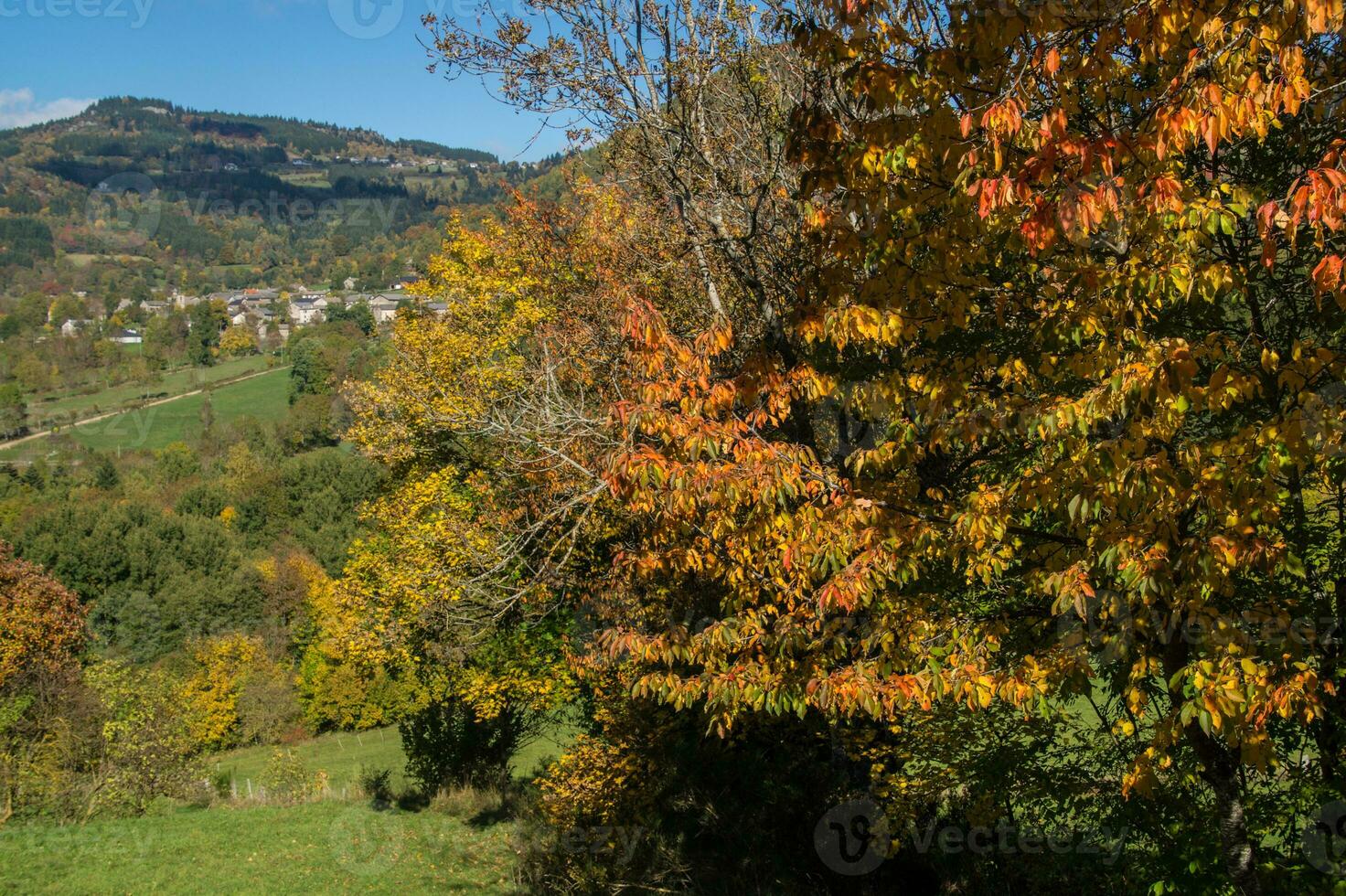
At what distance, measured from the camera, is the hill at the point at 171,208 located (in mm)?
118625

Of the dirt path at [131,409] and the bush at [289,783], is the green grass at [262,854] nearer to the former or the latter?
the bush at [289,783]

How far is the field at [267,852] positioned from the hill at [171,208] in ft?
322

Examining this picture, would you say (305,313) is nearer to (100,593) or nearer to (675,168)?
(100,593)

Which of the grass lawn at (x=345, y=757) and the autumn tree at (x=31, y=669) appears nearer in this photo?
the autumn tree at (x=31, y=669)

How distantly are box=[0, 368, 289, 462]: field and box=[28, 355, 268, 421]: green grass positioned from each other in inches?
192

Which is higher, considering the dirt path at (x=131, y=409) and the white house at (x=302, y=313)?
the white house at (x=302, y=313)

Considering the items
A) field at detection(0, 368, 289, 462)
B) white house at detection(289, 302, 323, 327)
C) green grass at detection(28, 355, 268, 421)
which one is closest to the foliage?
green grass at detection(28, 355, 268, 421)

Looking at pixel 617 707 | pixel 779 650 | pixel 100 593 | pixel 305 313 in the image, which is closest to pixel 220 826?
pixel 617 707

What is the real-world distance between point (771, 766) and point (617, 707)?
3110mm

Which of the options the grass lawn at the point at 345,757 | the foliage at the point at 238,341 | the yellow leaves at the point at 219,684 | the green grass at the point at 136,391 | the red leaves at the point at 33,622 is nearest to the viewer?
the grass lawn at the point at 345,757

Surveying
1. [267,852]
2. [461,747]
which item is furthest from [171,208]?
[267,852]

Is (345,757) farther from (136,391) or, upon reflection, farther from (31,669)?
(136,391)

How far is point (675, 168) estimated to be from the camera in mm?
7422

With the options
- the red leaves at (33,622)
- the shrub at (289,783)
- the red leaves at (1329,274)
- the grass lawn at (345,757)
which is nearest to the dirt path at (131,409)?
the red leaves at (33,622)
